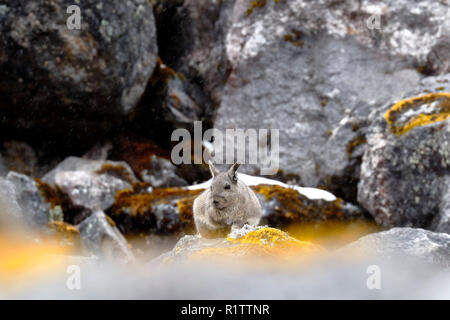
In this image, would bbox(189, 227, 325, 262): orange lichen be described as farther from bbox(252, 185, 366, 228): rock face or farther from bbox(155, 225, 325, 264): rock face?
bbox(252, 185, 366, 228): rock face

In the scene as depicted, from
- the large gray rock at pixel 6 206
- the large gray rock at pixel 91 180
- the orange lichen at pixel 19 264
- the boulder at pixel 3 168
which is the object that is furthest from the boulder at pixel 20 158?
the orange lichen at pixel 19 264

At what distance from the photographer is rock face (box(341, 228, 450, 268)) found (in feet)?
17.2

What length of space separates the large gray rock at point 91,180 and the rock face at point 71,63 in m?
1.14

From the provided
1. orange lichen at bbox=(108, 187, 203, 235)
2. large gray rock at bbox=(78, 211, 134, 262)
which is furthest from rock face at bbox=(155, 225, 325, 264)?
orange lichen at bbox=(108, 187, 203, 235)

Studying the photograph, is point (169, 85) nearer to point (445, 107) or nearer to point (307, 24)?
point (307, 24)

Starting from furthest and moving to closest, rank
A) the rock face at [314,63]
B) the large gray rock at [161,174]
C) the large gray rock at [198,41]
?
the large gray rock at [198,41]
the rock face at [314,63]
the large gray rock at [161,174]

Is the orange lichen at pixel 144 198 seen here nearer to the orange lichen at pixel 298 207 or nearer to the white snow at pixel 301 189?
the white snow at pixel 301 189

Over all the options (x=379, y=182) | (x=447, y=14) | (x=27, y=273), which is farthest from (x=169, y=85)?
(x=27, y=273)

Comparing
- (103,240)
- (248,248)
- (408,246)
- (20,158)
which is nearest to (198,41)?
(20,158)

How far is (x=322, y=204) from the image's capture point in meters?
12.4

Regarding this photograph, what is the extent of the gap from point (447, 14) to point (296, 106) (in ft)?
17.3

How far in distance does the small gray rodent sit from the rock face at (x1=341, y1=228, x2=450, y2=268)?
6.53 ft

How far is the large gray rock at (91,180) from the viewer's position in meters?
13.3

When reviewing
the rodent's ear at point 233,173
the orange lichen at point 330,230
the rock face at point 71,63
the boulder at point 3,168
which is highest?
the rock face at point 71,63
